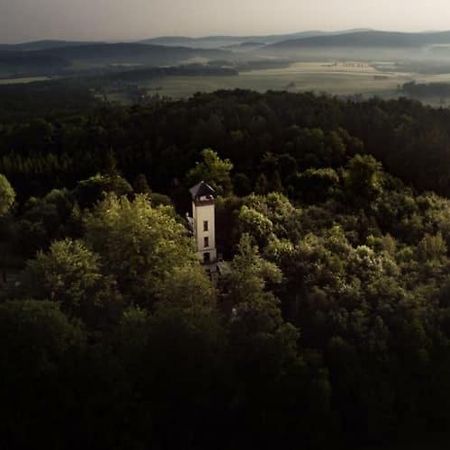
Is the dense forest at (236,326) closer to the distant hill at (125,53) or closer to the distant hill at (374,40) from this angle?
the distant hill at (374,40)

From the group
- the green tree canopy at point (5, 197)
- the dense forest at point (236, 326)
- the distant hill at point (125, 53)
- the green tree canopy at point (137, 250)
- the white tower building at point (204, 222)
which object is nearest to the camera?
the dense forest at point (236, 326)

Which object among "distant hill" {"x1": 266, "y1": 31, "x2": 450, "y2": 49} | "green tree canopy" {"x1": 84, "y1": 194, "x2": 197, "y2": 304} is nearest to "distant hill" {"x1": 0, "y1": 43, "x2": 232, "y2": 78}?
"distant hill" {"x1": 266, "y1": 31, "x2": 450, "y2": 49}

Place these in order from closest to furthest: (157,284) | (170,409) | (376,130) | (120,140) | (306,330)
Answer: (170,409)
(306,330)
(157,284)
(376,130)
(120,140)

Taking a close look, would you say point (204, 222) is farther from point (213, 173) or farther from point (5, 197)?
point (5, 197)

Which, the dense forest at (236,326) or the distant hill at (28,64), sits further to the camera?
the distant hill at (28,64)

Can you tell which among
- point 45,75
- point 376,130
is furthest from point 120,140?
point 45,75

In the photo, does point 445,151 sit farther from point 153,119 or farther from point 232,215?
point 153,119

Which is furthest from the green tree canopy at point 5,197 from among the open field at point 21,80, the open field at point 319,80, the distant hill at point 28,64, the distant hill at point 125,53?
the distant hill at point 28,64
